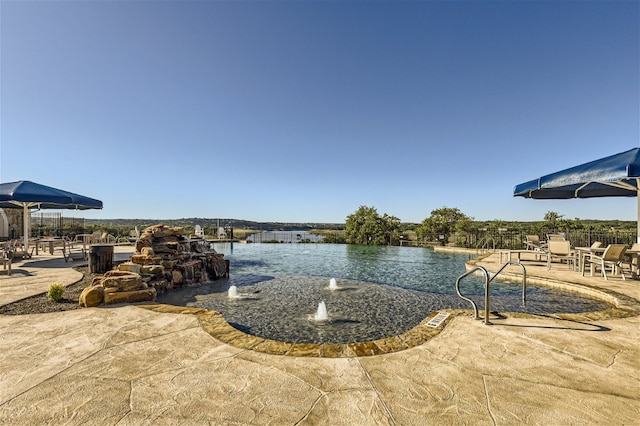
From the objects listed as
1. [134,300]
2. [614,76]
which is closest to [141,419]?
[134,300]

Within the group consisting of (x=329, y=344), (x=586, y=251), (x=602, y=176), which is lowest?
(x=329, y=344)

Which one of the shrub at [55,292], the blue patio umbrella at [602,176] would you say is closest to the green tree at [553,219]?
the blue patio umbrella at [602,176]

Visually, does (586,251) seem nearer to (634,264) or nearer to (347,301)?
(634,264)

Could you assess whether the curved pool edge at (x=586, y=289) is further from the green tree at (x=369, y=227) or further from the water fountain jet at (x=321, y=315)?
the green tree at (x=369, y=227)

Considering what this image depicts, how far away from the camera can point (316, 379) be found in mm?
2352

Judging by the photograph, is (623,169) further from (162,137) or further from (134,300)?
(162,137)

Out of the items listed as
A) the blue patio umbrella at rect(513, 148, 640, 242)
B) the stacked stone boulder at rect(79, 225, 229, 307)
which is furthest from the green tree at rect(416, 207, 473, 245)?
the stacked stone boulder at rect(79, 225, 229, 307)

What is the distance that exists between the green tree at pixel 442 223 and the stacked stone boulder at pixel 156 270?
56.5 ft

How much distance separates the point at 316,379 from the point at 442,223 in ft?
68.5

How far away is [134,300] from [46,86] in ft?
31.5

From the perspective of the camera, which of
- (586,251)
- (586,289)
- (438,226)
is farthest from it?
(438,226)

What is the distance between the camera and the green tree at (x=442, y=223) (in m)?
20.4

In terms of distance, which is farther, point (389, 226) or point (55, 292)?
point (389, 226)

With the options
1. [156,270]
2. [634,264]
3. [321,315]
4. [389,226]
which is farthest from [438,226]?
[156,270]
